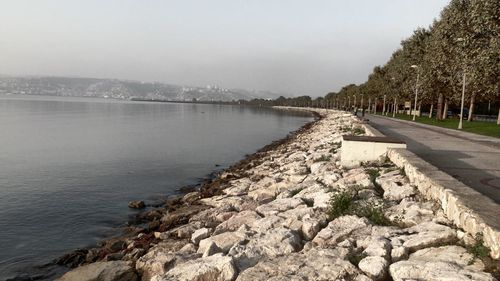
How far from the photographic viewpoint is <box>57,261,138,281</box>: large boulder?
903 cm

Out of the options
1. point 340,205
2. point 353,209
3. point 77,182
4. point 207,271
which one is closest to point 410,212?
point 353,209

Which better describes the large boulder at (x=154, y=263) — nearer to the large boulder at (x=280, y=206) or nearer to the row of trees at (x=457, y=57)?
the large boulder at (x=280, y=206)

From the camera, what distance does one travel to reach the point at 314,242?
8.80m

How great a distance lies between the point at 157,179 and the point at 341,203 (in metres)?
17.5

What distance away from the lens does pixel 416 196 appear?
10.0m

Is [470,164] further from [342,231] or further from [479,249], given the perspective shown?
[479,249]

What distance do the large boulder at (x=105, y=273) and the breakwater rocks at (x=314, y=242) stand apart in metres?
0.03

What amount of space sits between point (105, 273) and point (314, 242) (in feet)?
15.6

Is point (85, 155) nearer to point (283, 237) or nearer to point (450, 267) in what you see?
point (283, 237)

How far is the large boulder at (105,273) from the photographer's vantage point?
29.6ft

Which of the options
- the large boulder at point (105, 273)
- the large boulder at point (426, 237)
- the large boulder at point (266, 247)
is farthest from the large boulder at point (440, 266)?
the large boulder at point (105, 273)

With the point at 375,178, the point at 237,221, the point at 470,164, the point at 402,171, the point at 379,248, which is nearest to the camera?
the point at 379,248

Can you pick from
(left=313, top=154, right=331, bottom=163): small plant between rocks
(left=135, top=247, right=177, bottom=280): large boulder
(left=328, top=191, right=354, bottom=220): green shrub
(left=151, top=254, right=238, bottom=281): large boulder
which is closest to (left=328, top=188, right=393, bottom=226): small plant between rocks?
(left=328, top=191, right=354, bottom=220): green shrub

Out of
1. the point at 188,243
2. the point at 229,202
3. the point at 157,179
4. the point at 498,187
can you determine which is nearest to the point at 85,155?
the point at 157,179
